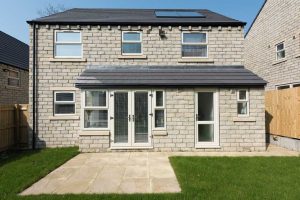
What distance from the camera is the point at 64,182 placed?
600 centimetres

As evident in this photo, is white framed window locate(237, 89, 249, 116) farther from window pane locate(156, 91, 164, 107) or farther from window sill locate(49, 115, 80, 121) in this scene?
window sill locate(49, 115, 80, 121)

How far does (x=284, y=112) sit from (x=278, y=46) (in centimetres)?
572

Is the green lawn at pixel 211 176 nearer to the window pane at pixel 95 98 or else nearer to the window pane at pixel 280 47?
the window pane at pixel 95 98

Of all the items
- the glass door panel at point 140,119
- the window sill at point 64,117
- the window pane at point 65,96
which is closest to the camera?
the glass door panel at point 140,119

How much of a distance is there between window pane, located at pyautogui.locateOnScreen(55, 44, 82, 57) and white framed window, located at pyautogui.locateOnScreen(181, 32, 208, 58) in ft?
17.1

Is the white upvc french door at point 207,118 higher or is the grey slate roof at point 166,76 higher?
the grey slate roof at point 166,76

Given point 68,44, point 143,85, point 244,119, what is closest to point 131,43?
point 143,85

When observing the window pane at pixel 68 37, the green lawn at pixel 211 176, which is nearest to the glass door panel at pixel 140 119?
the green lawn at pixel 211 176

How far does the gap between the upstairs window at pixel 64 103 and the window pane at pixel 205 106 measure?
602cm

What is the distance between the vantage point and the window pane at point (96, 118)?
989 centimetres

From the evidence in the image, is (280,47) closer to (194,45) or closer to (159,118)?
(194,45)

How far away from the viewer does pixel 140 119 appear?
391 inches

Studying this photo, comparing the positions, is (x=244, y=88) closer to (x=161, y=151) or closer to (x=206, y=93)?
(x=206, y=93)

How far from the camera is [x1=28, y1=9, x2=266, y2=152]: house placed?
988 cm
